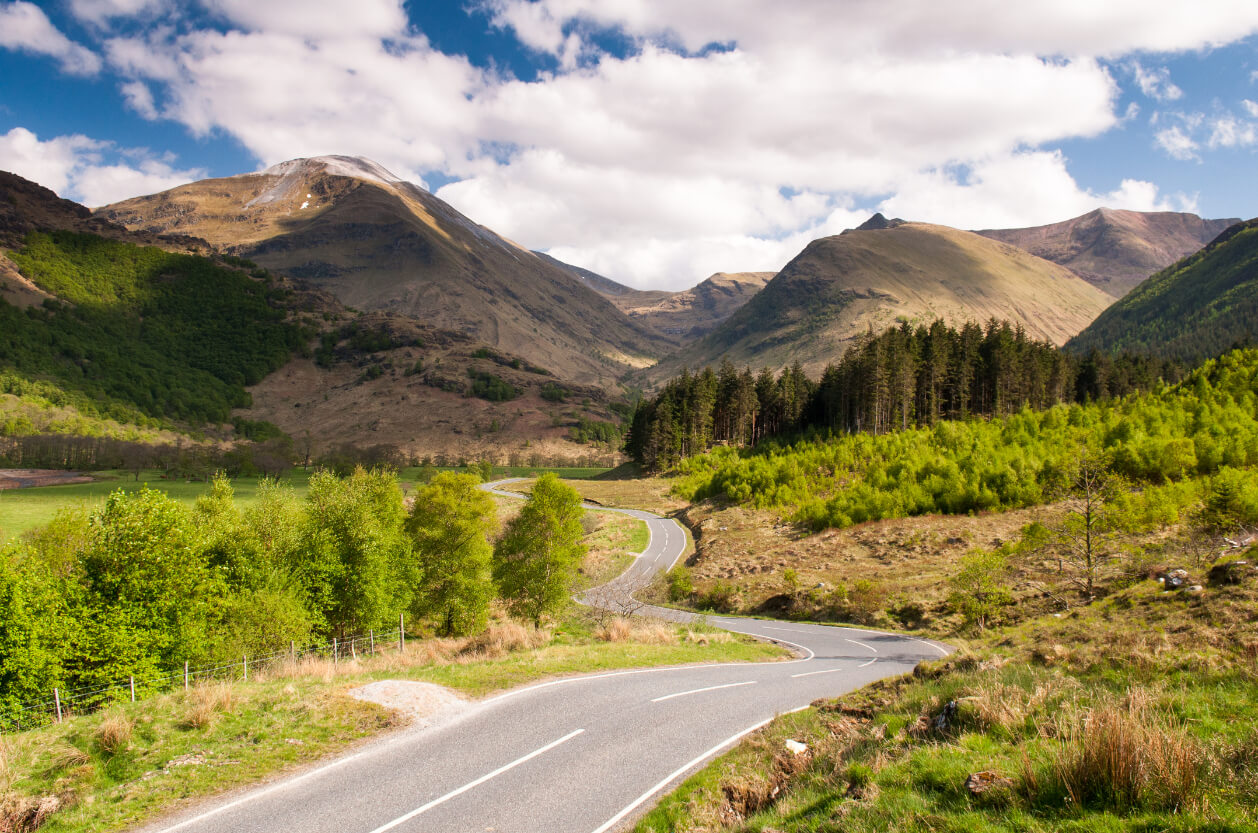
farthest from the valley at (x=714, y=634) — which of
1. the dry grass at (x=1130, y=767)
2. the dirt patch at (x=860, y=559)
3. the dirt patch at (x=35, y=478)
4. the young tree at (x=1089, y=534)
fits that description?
the dirt patch at (x=35, y=478)

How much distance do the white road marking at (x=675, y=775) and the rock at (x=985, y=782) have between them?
5273 millimetres

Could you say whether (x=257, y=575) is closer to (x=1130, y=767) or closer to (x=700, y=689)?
(x=700, y=689)

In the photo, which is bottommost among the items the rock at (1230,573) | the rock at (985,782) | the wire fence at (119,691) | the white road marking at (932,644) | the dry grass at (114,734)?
the white road marking at (932,644)

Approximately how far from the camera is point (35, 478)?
11131cm

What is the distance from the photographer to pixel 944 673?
13.7m

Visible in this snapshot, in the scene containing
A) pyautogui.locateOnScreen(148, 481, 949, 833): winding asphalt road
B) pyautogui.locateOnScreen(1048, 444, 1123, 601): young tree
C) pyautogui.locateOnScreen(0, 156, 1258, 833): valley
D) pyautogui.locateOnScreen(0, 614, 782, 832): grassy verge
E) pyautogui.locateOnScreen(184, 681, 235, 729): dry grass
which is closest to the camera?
pyautogui.locateOnScreen(0, 156, 1258, 833): valley

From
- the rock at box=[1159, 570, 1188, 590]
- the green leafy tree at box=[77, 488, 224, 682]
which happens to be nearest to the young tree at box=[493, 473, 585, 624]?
the green leafy tree at box=[77, 488, 224, 682]

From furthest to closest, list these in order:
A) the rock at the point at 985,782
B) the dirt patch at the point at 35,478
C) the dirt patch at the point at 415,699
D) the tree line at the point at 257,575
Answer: the dirt patch at the point at 35,478, the tree line at the point at 257,575, the dirt patch at the point at 415,699, the rock at the point at 985,782

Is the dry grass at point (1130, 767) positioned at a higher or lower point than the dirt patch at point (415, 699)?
higher

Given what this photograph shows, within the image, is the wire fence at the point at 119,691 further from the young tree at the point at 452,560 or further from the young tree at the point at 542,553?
the young tree at the point at 542,553

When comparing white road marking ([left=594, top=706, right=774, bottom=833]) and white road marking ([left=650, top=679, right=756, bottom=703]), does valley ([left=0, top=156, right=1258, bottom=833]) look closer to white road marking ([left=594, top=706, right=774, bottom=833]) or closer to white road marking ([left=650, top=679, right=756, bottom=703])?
white road marking ([left=594, top=706, right=774, bottom=833])

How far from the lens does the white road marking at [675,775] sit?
9.65 metres

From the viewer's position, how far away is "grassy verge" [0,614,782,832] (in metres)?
9.82

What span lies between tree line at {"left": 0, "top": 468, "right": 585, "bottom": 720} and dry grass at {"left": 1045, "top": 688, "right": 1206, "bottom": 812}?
102ft
